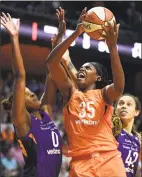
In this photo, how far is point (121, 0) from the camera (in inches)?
483

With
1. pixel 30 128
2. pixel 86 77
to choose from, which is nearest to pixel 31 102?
pixel 30 128

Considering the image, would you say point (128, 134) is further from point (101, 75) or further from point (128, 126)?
point (101, 75)

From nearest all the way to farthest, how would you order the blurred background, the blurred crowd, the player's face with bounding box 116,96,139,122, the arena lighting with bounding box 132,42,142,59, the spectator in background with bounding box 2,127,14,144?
the player's face with bounding box 116,96,139,122
the spectator in background with bounding box 2,127,14,144
the blurred background
the blurred crowd
the arena lighting with bounding box 132,42,142,59

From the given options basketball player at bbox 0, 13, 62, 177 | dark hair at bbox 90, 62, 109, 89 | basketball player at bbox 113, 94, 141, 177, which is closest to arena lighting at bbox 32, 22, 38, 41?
basketball player at bbox 113, 94, 141, 177

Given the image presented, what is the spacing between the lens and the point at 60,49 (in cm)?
344

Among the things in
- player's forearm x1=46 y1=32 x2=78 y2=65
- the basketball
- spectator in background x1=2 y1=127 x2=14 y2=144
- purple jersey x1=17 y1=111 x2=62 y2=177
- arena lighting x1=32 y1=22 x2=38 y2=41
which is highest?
arena lighting x1=32 y1=22 x2=38 y2=41

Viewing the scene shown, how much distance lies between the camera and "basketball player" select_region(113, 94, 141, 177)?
4.43m

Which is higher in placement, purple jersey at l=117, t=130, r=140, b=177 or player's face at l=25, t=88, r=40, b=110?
player's face at l=25, t=88, r=40, b=110

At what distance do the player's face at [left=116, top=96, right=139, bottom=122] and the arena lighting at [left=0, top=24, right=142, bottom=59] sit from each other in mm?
4746

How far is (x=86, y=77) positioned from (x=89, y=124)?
0.36 metres

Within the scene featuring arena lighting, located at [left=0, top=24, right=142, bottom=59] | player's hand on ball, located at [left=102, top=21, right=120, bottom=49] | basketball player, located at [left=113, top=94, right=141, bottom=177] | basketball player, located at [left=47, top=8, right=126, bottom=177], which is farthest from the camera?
arena lighting, located at [left=0, top=24, right=142, bottom=59]

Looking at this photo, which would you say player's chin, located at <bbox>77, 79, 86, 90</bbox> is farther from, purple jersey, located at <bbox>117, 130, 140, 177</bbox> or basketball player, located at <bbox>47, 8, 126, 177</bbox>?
purple jersey, located at <bbox>117, 130, 140, 177</bbox>

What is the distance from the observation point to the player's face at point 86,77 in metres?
3.64

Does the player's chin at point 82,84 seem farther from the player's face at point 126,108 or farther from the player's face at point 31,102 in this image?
the player's face at point 126,108
